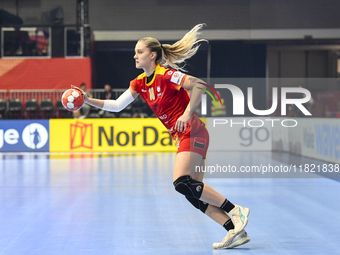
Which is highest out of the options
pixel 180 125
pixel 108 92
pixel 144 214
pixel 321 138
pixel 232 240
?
pixel 108 92

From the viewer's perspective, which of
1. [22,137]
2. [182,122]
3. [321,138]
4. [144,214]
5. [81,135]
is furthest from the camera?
[81,135]

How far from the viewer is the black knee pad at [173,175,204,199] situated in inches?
145

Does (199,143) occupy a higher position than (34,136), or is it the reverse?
(199,143)

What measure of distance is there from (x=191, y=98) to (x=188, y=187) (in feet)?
2.55

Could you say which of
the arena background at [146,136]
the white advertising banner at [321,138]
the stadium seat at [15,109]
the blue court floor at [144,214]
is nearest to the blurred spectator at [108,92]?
the arena background at [146,136]

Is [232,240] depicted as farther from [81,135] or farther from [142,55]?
[81,135]

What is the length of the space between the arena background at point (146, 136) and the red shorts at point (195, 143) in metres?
0.90

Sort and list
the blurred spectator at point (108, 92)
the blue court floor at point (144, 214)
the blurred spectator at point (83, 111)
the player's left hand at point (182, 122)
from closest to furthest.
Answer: the player's left hand at point (182, 122), the blue court floor at point (144, 214), the blurred spectator at point (83, 111), the blurred spectator at point (108, 92)

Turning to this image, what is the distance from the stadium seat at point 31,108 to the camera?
16203 mm

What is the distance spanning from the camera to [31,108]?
1619cm

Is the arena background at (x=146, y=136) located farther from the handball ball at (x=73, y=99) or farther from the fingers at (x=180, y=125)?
the handball ball at (x=73, y=99)

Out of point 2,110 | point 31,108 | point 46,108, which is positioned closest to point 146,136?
point 46,108

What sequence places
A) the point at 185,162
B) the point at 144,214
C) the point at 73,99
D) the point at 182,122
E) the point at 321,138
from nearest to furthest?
the point at 182,122 < the point at 185,162 < the point at 73,99 < the point at 144,214 < the point at 321,138

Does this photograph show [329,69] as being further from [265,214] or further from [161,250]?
[161,250]
